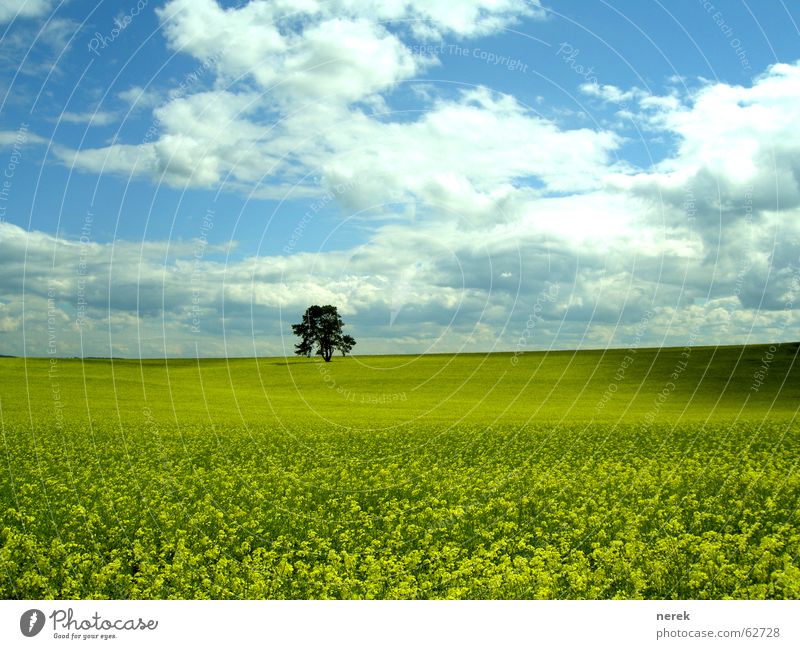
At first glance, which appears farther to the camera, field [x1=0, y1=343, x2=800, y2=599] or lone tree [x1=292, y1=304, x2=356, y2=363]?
lone tree [x1=292, y1=304, x2=356, y2=363]

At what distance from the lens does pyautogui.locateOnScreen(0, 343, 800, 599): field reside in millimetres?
15426

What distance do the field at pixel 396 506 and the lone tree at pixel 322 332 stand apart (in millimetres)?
59291

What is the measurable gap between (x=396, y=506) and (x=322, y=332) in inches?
4041

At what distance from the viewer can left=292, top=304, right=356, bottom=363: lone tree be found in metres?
122

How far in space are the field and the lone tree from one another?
59291 millimetres

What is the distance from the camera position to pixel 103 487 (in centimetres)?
2591

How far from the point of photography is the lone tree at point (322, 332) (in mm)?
122188

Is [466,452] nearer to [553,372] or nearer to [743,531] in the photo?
[743,531]

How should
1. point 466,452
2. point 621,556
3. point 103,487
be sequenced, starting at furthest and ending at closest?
point 466,452, point 103,487, point 621,556

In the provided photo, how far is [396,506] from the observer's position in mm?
23016

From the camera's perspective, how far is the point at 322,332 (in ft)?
409

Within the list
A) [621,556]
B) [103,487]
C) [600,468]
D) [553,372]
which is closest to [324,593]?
[621,556]

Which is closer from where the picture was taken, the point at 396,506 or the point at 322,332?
the point at 396,506

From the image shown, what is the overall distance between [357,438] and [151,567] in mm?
28645
